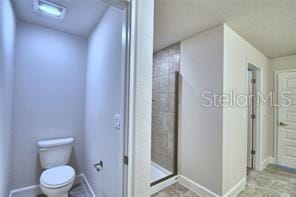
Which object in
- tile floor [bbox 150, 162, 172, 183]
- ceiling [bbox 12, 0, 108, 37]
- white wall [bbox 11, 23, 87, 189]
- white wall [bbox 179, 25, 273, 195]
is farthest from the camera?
tile floor [bbox 150, 162, 172, 183]

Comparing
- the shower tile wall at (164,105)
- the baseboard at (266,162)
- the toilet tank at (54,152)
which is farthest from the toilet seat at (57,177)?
the baseboard at (266,162)

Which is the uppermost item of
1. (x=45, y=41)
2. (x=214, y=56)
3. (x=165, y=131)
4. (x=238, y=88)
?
(x=45, y=41)

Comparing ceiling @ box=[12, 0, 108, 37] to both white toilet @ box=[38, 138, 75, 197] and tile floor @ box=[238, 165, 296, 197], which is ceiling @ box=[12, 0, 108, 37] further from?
tile floor @ box=[238, 165, 296, 197]

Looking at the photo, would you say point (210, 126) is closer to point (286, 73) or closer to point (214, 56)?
point (214, 56)

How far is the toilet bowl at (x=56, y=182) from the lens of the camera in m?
1.70

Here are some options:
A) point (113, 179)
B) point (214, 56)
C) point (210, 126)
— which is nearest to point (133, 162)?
point (113, 179)

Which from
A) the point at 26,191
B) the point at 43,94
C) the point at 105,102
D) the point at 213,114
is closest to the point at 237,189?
the point at 213,114

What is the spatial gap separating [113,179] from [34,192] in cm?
157

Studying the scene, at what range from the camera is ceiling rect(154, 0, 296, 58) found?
1572 mm

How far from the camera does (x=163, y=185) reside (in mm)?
2309

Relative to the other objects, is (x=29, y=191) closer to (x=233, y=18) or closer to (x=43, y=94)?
(x=43, y=94)

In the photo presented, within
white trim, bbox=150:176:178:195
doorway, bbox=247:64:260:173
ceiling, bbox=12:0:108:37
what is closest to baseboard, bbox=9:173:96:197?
white trim, bbox=150:176:178:195

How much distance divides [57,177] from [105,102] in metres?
1.11

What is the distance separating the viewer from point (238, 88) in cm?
225
